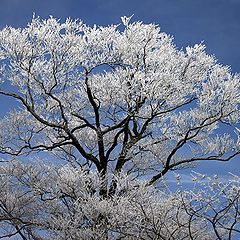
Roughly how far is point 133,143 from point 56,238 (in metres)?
2.28

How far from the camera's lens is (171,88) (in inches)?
371

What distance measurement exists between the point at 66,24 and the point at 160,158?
12.2 ft

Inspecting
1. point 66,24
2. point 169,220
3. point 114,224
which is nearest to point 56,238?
point 114,224

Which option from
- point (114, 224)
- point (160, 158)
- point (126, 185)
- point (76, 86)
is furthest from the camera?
point (160, 158)

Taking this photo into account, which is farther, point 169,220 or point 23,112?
point 23,112

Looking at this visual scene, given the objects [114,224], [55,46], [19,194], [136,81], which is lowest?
[114,224]

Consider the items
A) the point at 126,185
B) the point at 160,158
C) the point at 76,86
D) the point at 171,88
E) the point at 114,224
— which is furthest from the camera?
the point at 160,158

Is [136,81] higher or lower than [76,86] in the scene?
lower

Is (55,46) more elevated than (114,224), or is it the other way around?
(55,46)

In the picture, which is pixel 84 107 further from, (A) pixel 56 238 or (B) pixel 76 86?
(A) pixel 56 238

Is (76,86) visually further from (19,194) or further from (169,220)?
(169,220)

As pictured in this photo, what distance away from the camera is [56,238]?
354 inches

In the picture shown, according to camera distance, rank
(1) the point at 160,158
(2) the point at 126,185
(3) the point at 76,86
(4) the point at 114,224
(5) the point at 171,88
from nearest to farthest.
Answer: (4) the point at 114,224 < (2) the point at 126,185 < (5) the point at 171,88 < (3) the point at 76,86 < (1) the point at 160,158

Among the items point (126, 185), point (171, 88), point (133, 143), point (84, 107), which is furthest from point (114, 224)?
point (84, 107)
